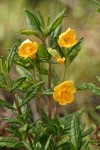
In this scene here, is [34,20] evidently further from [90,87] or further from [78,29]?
[78,29]

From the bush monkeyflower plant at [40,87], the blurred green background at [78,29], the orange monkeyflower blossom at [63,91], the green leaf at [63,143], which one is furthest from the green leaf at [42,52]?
the blurred green background at [78,29]


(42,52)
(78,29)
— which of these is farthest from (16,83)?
(78,29)

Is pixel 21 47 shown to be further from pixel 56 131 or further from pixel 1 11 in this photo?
pixel 1 11

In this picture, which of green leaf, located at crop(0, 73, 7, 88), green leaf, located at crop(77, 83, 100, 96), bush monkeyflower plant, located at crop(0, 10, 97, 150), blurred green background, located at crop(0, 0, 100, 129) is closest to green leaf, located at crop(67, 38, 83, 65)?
bush monkeyflower plant, located at crop(0, 10, 97, 150)

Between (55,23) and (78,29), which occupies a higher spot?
(55,23)

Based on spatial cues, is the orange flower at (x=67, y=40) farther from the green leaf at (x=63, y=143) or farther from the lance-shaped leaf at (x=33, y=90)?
the green leaf at (x=63, y=143)

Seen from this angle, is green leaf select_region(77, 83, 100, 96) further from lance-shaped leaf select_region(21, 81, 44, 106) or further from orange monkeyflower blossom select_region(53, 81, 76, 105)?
lance-shaped leaf select_region(21, 81, 44, 106)
